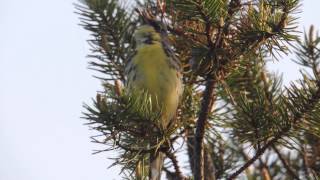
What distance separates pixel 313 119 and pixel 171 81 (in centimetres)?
54

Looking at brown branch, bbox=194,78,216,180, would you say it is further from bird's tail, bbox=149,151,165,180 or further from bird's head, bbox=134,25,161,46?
bird's head, bbox=134,25,161,46

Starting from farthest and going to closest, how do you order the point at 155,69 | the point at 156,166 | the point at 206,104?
1. the point at 155,69
2. the point at 156,166
3. the point at 206,104

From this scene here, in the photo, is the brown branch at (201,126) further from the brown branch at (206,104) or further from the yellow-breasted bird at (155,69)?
the yellow-breasted bird at (155,69)

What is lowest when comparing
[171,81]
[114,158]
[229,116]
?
[114,158]

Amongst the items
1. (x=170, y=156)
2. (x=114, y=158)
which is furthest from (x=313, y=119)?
(x=114, y=158)

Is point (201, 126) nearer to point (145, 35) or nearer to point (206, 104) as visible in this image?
point (206, 104)

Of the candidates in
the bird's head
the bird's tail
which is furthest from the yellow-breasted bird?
the bird's tail

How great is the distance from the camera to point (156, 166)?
5.32 ft

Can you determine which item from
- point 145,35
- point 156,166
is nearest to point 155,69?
point 145,35

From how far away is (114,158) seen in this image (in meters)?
1.50

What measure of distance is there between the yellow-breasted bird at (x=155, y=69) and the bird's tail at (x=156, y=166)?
16 cm

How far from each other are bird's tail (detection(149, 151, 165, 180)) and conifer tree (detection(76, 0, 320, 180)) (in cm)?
3

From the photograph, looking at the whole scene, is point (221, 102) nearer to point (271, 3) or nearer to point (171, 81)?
point (171, 81)

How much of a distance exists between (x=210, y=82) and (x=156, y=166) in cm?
33
